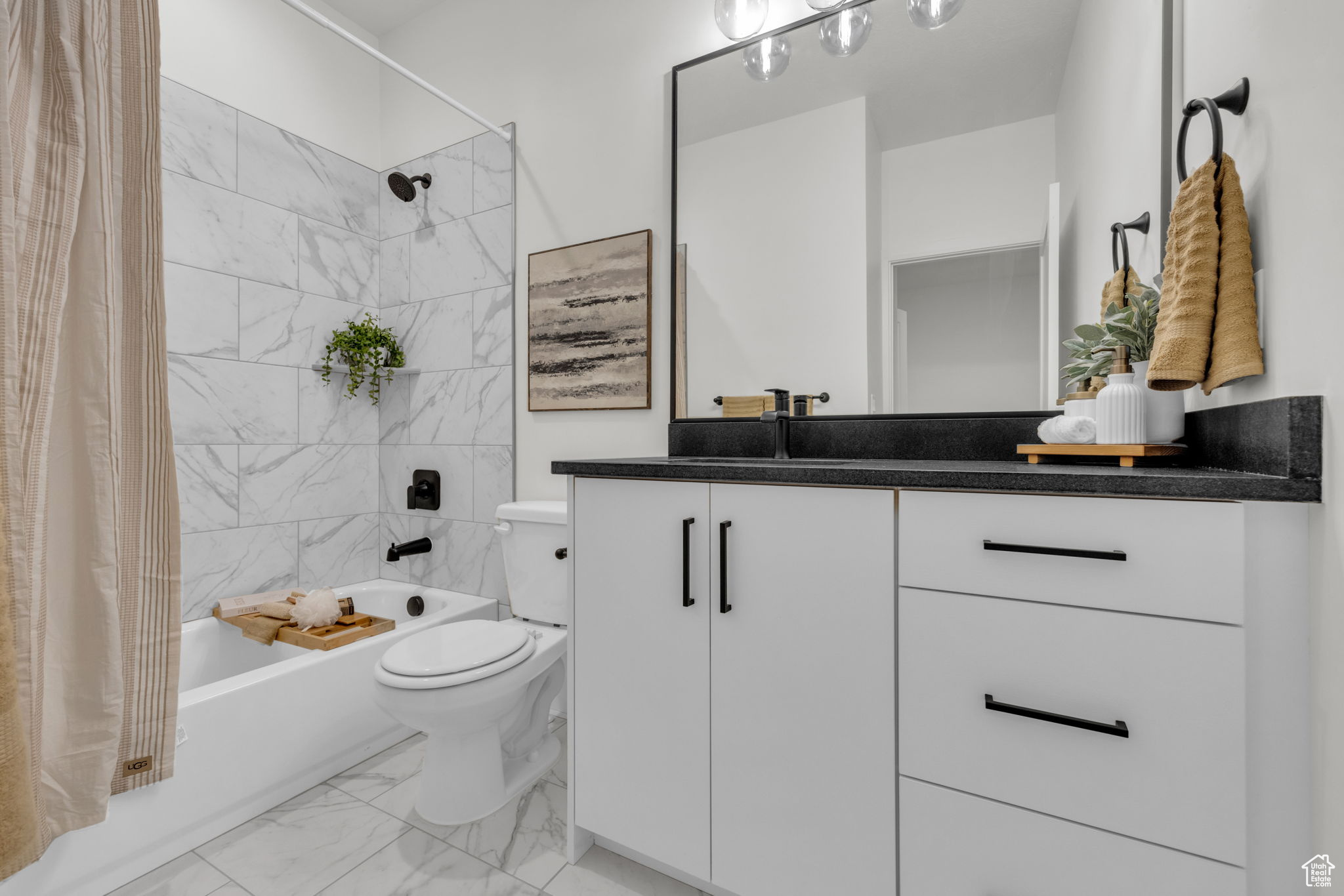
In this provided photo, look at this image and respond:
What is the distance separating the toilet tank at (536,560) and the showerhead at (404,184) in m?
1.39

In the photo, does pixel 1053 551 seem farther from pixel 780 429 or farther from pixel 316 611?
pixel 316 611

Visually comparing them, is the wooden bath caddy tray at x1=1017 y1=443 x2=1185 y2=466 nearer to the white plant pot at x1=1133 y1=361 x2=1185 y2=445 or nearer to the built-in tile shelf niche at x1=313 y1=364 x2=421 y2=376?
the white plant pot at x1=1133 y1=361 x2=1185 y2=445

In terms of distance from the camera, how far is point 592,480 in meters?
1.34

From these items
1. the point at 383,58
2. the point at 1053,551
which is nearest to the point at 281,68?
the point at 383,58

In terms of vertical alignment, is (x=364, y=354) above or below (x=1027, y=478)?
above

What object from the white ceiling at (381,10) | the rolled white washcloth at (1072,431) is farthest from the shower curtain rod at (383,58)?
the rolled white washcloth at (1072,431)

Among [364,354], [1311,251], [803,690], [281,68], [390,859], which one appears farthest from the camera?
[364,354]

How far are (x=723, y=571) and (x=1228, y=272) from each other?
0.89m

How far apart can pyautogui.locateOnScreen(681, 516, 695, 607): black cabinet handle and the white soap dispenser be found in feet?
2.42

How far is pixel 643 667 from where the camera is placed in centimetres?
126

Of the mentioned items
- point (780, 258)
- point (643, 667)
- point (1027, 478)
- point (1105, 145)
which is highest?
point (1105, 145)

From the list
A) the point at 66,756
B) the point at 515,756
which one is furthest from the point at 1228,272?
the point at 515,756

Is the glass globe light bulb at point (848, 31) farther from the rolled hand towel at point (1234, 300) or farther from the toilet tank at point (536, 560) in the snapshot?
the toilet tank at point (536, 560)

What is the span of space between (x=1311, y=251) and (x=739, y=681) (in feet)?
3.36
